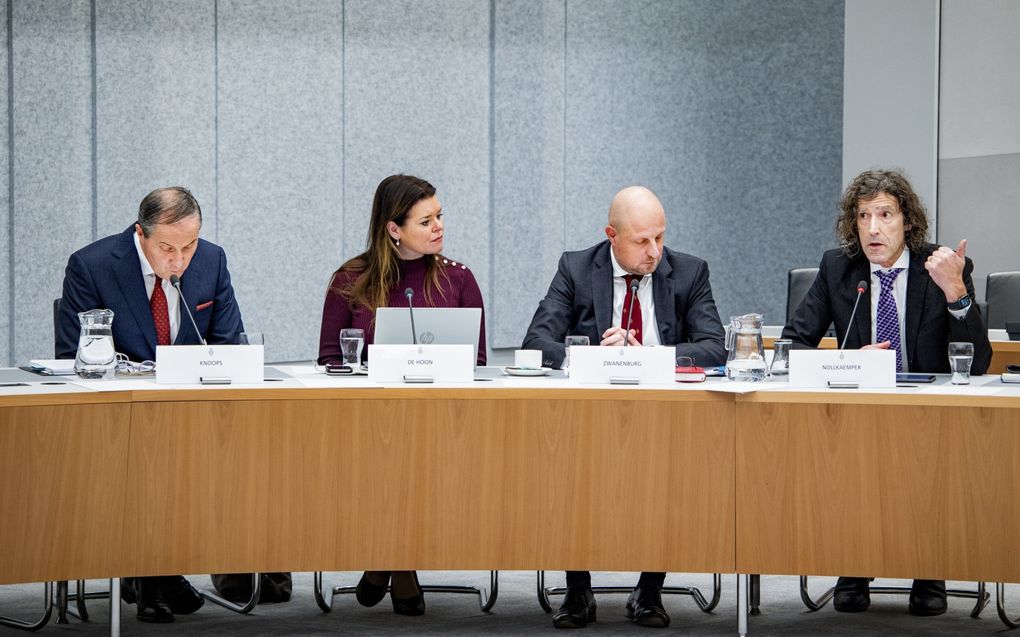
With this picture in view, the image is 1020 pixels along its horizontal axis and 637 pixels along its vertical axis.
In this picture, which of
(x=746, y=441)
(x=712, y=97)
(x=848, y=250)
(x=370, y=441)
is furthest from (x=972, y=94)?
(x=370, y=441)

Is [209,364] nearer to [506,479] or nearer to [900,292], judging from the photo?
[506,479]

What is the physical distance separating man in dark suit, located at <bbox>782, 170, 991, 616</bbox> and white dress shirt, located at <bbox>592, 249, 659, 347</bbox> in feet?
1.71

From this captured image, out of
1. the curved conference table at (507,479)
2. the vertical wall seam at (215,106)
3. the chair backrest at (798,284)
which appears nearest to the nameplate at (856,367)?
the curved conference table at (507,479)

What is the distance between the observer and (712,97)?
6027mm

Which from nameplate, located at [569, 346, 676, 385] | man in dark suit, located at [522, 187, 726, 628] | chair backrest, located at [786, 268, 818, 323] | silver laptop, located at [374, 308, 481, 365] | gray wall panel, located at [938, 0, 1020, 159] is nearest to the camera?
nameplate, located at [569, 346, 676, 385]

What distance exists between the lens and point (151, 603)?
3021 mm

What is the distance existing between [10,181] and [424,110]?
185 centimetres

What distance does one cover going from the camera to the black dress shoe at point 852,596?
3121 mm

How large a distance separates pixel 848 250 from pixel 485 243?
2559 millimetres

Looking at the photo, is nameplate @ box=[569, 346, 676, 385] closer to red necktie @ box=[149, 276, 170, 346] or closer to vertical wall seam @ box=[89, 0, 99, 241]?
red necktie @ box=[149, 276, 170, 346]

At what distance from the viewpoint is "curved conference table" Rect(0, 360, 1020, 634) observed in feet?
8.13

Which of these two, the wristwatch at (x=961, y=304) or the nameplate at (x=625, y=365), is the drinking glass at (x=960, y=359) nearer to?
the wristwatch at (x=961, y=304)

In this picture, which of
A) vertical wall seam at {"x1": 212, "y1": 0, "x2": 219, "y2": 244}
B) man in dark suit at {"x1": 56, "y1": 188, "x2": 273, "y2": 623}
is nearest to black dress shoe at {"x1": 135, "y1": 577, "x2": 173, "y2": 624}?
man in dark suit at {"x1": 56, "y1": 188, "x2": 273, "y2": 623}

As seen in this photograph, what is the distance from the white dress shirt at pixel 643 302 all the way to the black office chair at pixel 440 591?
0.80 meters
